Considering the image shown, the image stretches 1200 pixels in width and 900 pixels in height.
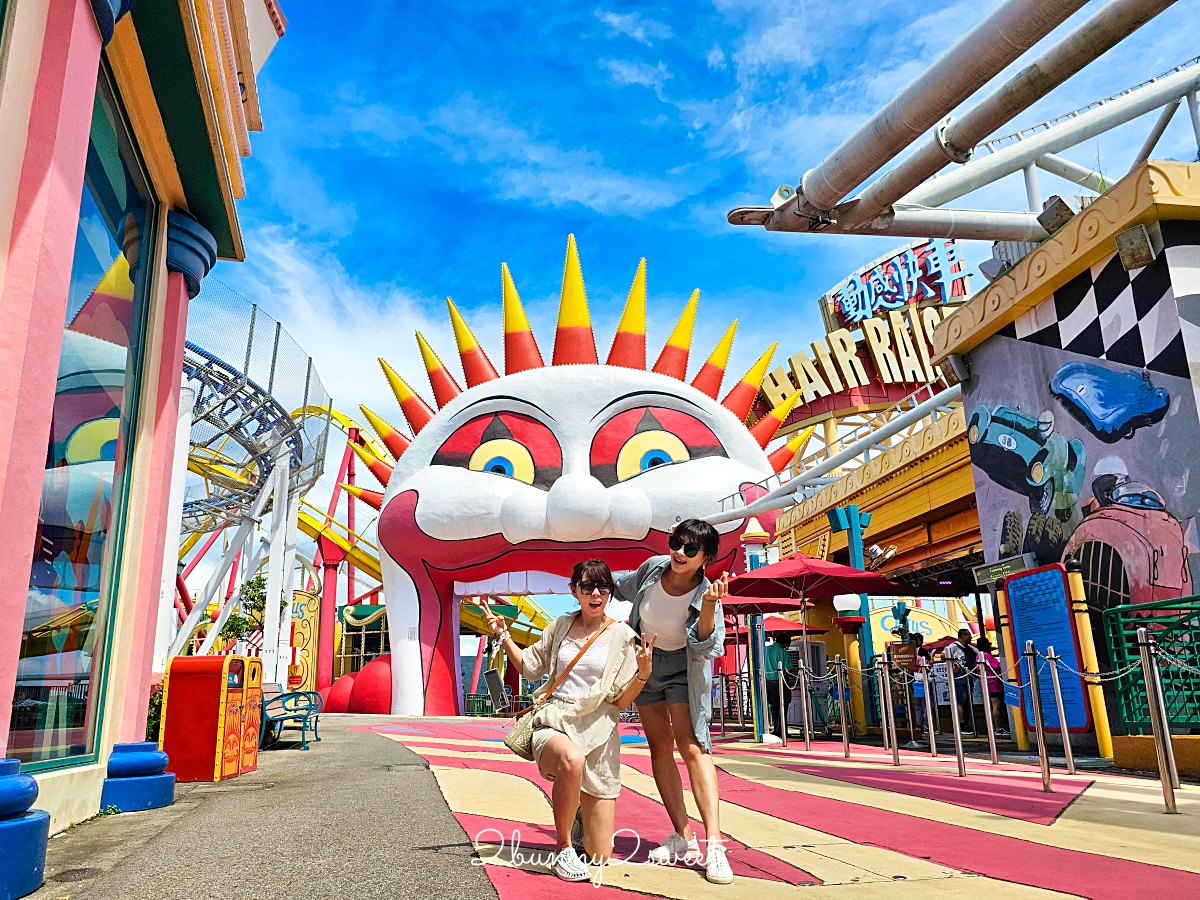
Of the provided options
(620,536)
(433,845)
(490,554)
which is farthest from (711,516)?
(433,845)

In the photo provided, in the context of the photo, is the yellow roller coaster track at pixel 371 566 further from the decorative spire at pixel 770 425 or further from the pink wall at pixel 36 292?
the pink wall at pixel 36 292

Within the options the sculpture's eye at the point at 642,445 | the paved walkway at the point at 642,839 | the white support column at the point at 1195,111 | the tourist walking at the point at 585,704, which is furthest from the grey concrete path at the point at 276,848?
the sculpture's eye at the point at 642,445

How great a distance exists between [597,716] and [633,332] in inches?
575

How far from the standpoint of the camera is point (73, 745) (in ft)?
15.1

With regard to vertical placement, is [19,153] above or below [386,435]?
below

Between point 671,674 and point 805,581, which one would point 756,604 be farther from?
point 671,674

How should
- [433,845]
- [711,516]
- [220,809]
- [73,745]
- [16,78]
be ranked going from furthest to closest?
[711,516]
[220,809]
[73,745]
[433,845]
[16,78]

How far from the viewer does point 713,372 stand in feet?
58.0

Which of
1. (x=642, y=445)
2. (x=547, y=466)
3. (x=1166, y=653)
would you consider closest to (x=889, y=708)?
(x=1166, y=653)

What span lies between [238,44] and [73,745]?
4771 millimetres

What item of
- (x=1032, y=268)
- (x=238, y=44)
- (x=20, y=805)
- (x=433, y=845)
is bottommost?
(x=433, y=845)

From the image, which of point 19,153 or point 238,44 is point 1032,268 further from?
point 19,153

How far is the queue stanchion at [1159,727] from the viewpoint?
185 inches

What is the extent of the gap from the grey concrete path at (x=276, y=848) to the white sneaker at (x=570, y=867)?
0.90 feet
